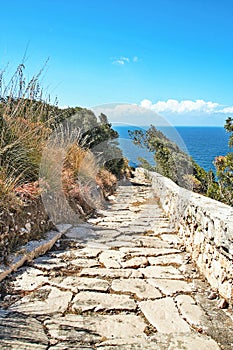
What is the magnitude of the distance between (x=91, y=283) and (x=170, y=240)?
4.97 ft

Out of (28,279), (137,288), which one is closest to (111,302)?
(137,288)

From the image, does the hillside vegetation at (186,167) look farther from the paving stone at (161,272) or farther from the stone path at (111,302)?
the paving stone at (161,272)

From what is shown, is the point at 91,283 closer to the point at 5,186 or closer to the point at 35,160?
the point at 5,186

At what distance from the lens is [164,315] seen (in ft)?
6.29

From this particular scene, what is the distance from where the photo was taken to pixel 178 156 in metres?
8.20

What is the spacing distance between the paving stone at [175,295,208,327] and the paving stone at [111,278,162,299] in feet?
0.53

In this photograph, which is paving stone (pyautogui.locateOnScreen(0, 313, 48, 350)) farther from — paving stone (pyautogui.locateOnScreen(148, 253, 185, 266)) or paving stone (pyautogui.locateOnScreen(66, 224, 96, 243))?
paving stone (pyautogui.locateOnScreen(66, 224, 96, 243))

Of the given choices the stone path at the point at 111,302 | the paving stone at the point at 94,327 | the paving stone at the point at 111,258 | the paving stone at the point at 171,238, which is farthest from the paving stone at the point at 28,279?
the paving stone at the point at 171,238

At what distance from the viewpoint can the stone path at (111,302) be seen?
5.40 feet

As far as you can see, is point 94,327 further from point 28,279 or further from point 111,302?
point 28,279

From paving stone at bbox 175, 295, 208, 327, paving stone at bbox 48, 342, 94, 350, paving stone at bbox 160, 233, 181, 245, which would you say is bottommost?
paving stone at bbox 160, 233, 181, 245

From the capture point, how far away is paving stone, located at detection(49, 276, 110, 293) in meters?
2.24

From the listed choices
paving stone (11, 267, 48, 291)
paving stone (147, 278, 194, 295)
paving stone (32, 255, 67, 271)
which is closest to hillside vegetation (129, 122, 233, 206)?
paving stone (147, 278, 194, 295)

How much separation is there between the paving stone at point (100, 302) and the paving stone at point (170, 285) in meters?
0.29
